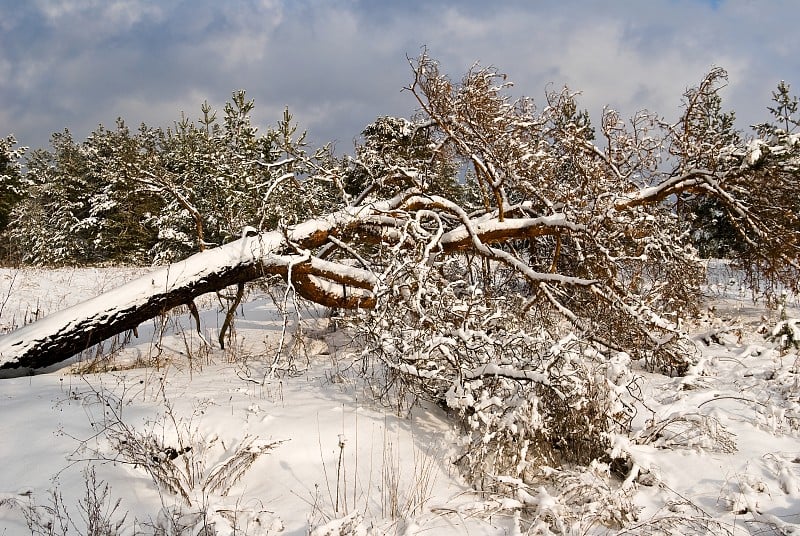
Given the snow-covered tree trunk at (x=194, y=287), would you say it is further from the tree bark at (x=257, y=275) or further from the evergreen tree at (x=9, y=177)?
the evergreen tree at (x=9, y=177)

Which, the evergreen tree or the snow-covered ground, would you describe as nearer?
the snow-covered ground

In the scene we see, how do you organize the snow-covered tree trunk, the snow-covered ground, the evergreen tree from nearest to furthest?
1. the snow-covered ground
2. the snow-covered tree trunk
3. the evergreen tree

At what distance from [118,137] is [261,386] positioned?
26.1 m

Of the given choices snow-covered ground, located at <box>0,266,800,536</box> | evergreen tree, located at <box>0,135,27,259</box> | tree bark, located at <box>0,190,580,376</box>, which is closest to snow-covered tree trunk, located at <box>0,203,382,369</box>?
tree bark, located at <box>0,190,580,376</box>

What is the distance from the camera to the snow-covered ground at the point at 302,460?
2.57 m

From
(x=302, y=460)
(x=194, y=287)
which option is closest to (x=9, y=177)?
(x=194, y=287)

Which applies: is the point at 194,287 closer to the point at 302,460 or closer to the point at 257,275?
the point at 257,275

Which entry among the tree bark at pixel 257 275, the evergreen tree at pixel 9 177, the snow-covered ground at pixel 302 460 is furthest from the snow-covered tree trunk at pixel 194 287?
the evergreen tree at pixel 9 177

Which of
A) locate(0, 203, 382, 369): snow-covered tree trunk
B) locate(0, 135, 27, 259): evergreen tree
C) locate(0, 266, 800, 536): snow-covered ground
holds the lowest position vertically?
locate(0, 266, 800, 536): snow-covered ground

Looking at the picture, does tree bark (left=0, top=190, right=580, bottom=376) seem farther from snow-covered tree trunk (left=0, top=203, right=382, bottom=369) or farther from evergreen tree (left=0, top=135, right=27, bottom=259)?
evergreen tree (left=0, top=135, right=27, bottom=259)

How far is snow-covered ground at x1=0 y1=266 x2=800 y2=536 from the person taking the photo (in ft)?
8.43

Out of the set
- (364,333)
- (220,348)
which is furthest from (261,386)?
(220,348)

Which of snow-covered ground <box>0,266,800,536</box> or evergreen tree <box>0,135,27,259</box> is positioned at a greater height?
evergreen tree <box>0,135,27,259</box>

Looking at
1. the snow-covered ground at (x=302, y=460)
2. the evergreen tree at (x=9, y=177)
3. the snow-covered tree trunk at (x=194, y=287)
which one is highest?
the evergreen tree at (x=9, y=177)
